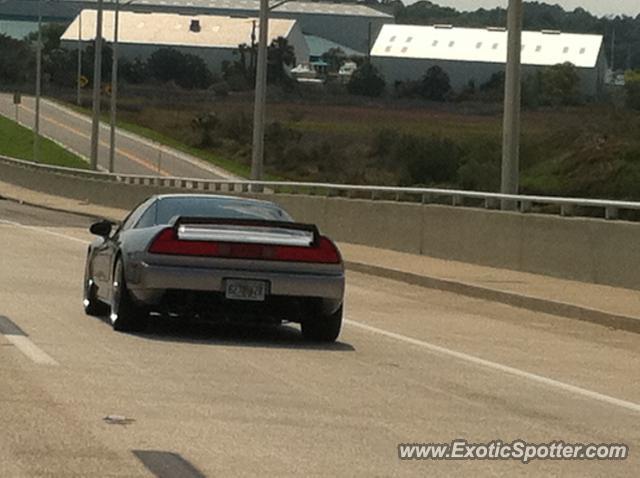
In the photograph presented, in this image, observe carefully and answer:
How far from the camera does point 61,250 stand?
104ft

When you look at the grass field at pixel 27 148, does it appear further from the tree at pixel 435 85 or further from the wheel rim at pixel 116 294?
the wheel rim at pixel 116 294

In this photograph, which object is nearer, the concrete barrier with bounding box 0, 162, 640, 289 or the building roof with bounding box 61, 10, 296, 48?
the concrete barrier with bounding box 0, 162, 640, 289

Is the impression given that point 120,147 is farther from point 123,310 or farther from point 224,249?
point 224,249

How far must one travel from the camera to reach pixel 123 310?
679 inches

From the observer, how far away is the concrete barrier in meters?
25.1

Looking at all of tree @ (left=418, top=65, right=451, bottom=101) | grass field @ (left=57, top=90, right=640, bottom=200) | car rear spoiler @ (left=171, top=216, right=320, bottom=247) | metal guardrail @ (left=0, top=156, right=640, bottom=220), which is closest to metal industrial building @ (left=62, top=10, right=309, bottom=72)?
grass field @ (left=57, top=90, right=640, bottom=200)

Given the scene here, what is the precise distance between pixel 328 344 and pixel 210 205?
5.96 feet

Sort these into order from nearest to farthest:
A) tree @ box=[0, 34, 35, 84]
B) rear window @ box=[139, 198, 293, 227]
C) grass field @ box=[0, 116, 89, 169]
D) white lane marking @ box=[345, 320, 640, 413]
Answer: white lane marking @ box=[345, 320, 640, 413]
rear window @ box=[139, 198, 293, 227]
grass field @ box=[0, 116, 89, 169]
tree @ box=[0, 34, 35, 84]

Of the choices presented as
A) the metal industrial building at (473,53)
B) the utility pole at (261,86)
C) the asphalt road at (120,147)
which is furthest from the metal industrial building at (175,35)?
the utility pole at (261,86)

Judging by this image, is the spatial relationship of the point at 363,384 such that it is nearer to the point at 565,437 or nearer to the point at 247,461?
the point at 565,437

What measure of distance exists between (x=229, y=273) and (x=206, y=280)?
216mm

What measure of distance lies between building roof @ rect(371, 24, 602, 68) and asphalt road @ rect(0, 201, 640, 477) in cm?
9749

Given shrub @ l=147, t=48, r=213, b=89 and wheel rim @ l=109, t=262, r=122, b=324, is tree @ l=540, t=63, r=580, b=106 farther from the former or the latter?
wheel rim @ l=109, t=262, r=122, b=324

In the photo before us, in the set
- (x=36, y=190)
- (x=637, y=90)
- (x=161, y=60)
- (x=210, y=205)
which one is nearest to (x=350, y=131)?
(x=637, y=90)
